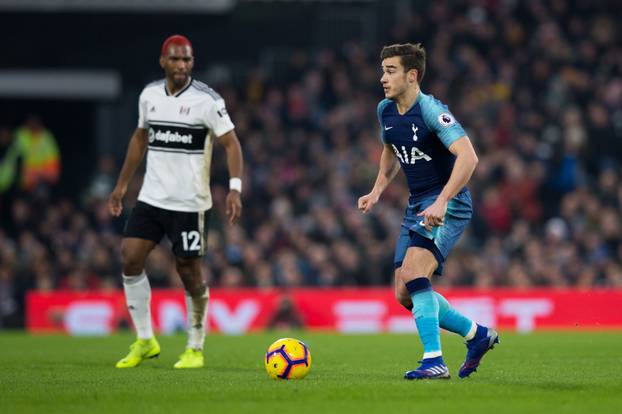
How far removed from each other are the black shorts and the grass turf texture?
101cm

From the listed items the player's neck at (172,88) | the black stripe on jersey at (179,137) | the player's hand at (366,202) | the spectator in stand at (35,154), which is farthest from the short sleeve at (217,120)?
the spectator in stand at (35,154)

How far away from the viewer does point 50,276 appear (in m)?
20.4

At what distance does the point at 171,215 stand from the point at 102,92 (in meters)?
A: 17.1

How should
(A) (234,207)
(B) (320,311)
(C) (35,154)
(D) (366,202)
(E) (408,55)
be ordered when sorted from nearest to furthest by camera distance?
(E) (408,55) → (D) (366,202) → (A) (234,207) → (B) (320,311) → (C) (35,154)

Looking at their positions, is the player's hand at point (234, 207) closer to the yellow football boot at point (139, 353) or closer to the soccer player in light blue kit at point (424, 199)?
the soccer player in light blue kit at point (424, 199)

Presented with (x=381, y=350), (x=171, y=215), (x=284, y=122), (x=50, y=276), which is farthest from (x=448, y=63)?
(x=171, y=215)

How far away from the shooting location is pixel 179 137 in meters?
10.0

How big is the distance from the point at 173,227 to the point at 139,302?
29.0 inches

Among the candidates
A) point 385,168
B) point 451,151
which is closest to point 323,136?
point 385,168

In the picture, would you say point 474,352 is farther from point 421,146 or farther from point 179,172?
point 179,172

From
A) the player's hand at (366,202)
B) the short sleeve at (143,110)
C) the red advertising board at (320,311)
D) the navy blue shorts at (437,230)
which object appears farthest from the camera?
the red advertising board at (320,311)

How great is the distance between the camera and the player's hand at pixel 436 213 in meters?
8.07

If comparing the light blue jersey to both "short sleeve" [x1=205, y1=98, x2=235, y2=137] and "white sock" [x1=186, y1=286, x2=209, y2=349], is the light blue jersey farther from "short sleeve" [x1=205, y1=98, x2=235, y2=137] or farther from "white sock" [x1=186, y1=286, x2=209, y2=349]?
"white sock" [x1=186, y1=286, x2=209, y2=349]

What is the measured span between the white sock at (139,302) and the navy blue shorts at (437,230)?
98.0 inches
